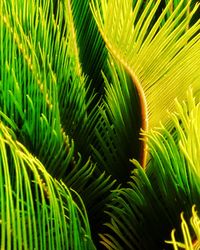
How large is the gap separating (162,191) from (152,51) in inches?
8.2

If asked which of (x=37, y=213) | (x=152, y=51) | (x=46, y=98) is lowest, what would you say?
(x=37, y=213)

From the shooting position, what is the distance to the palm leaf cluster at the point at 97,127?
0.58m

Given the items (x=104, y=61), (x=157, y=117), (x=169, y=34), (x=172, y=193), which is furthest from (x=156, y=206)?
(x=104, y=61)

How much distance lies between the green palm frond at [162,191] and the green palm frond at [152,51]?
7 cm

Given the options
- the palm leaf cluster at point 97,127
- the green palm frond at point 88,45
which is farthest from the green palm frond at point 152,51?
the green palm frond at point 88,45

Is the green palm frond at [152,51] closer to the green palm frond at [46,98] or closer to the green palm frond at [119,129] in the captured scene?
the green palm frond at [119,129]

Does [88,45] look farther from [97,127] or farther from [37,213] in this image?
[37,213]

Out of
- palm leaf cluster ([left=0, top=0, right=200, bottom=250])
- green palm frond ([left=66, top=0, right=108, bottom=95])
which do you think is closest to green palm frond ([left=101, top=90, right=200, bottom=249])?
palm leaf cluster ([left=0, top=0, right=200, bottom=250])

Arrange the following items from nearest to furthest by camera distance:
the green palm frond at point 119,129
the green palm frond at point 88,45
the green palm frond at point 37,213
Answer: the green palm frond at point 37,213
the green palm frond at point 119,129
the green palm frond at point 88,45

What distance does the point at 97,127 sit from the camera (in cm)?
88

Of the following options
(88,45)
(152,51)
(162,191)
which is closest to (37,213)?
(162,191)

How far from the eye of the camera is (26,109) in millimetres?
799

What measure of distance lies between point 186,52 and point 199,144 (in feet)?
0.73

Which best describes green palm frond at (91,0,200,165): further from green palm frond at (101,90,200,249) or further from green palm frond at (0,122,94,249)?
green palm frond at (0,122,94,249)
